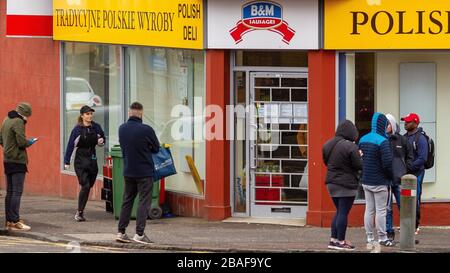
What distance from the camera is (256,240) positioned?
15.3m

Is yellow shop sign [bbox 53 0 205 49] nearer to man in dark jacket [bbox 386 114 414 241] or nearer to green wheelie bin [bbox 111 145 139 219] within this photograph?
green wheelie bin [bbox 111 145 139 219]

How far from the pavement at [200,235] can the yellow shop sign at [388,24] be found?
107 inches

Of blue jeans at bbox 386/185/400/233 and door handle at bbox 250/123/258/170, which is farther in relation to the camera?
door handle at bbox 250/123/258/170

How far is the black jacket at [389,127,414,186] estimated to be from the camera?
15039 millimetres

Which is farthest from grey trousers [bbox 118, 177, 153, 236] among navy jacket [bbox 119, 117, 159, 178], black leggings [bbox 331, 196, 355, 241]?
black leggings [bbox 331, 196, 355, 241]

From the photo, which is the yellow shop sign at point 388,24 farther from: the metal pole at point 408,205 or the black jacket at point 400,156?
the metal pole at point 408,205

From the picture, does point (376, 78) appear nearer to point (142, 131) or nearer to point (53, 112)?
point (142, 131)

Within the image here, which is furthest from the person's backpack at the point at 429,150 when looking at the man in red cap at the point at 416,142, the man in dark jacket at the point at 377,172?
the man in dark jacket at the point at 377,172

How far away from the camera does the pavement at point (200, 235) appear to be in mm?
14539

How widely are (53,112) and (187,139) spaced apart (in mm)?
3981

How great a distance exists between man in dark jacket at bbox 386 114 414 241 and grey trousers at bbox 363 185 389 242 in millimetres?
456

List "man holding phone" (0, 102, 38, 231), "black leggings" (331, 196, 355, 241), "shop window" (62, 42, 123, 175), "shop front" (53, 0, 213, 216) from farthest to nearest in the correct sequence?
"shop window" (62, 42, 123, 175)
"shop front" (53, 0, 213, 216)
"man holding phone" (0, 102, 38, 231)
"black leggings" (331, 196, 355, 241)

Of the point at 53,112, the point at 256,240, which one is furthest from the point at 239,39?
the point at 53,112

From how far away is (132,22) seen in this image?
18.3m
